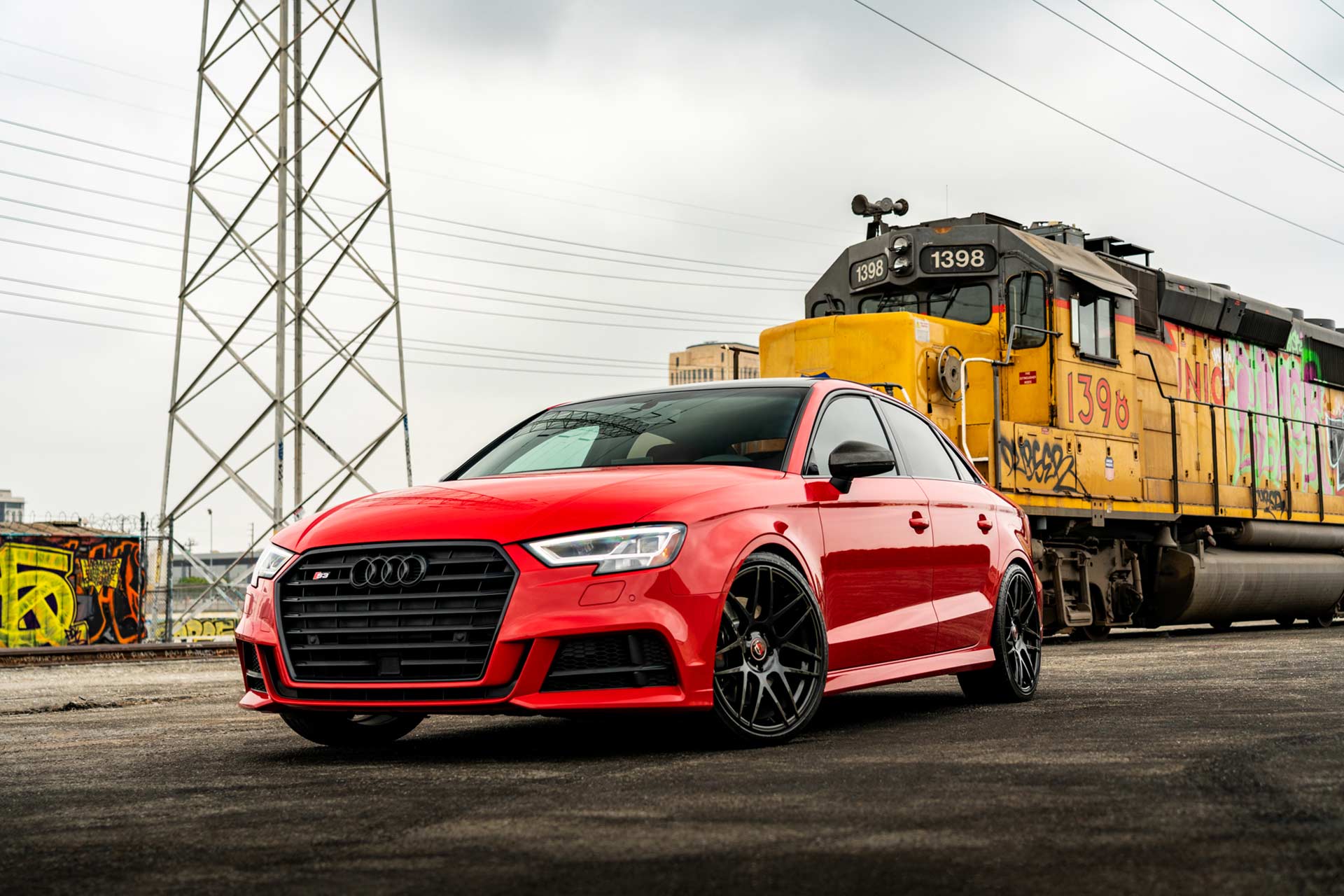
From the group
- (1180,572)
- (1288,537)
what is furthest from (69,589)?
(1288,537)

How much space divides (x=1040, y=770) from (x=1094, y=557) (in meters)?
11.3

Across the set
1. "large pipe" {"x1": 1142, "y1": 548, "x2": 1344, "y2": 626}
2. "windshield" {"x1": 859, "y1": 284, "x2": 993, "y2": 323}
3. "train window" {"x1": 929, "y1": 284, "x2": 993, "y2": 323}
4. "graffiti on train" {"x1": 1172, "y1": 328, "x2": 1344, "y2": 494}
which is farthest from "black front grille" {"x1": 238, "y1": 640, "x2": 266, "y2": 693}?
"graffiti on train" {"x1": 1172, "y1": 328, "x2": 1344, "y2": 494}

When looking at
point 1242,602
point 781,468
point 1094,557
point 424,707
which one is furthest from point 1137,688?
point 1242,602

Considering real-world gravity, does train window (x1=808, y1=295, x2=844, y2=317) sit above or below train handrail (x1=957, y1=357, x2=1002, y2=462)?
above

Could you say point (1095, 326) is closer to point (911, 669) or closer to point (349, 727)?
point (911, 669)

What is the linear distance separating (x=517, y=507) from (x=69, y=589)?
60.6 ft

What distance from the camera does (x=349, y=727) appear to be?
6.21m

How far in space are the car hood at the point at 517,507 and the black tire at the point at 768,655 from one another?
15.9 inches

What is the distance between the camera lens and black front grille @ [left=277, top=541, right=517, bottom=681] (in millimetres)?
5266

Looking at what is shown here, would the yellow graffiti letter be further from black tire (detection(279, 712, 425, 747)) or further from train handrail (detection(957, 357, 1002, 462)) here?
black tire (detection(279, 712, 425, 747))

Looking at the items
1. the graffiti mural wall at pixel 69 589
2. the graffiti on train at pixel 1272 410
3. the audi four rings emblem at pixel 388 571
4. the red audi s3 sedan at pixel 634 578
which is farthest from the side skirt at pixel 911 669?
the graffiti mural wall at pixel 69 589

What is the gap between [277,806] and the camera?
14.5 feet

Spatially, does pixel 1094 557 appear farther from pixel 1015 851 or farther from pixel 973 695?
pixel 1015 851

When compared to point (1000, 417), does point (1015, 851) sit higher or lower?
lower
